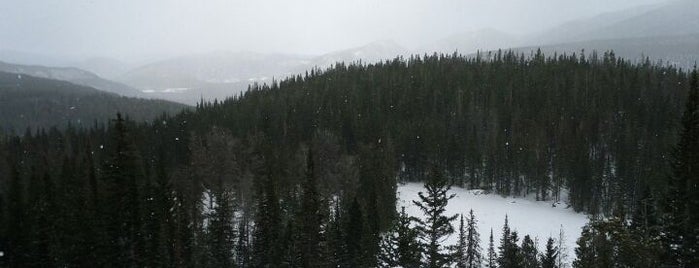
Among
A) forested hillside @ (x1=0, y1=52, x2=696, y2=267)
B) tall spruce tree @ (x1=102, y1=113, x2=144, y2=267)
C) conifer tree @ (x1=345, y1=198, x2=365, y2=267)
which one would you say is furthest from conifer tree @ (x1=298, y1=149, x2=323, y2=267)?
tall spruce tree @ (x1=102, y1=113, x2=144, y2=267)

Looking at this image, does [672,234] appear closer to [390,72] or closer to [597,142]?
[597,142]

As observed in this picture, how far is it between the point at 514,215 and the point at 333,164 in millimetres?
30857

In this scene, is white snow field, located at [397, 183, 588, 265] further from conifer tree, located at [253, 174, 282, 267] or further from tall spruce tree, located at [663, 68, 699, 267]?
tall spruce tree, located at [663, 68, 699, 267]

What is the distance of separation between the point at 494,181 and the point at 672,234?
84.9 metres

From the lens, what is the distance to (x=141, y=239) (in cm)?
3488

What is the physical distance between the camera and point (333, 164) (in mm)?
76062

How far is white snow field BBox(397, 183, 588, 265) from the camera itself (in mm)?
71688

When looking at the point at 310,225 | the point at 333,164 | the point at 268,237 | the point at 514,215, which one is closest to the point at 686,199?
the point at 310,225

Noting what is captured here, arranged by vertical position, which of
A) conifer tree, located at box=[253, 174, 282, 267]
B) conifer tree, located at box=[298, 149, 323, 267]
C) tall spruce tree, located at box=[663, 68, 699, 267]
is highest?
tall spruce tree, located at box=[663, 68, 699, 267]

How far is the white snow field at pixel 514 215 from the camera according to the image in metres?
71.7

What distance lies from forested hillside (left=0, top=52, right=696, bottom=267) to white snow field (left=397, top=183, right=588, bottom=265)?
449cm

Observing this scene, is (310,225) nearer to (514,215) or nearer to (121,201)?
(121,201)

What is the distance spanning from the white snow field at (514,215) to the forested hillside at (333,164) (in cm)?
449

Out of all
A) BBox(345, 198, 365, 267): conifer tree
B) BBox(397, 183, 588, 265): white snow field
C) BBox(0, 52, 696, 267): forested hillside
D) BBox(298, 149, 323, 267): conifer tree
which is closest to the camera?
BBox(0, 52, 696, 267): forested hillside
